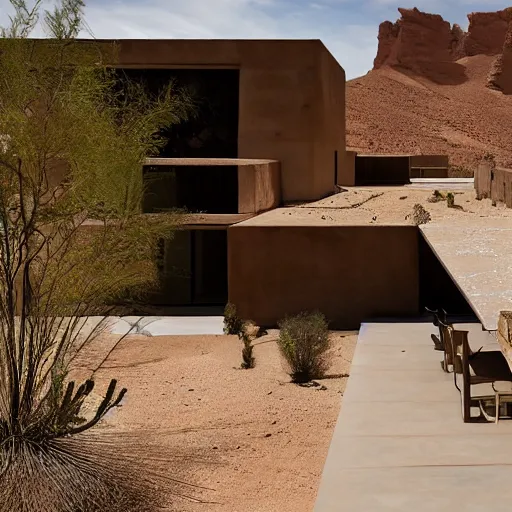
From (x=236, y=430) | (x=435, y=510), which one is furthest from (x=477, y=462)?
(x=236, y=430)

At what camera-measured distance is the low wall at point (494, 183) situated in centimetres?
1908

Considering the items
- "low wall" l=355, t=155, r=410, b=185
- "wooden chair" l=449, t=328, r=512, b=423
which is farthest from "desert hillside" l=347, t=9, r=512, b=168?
"wooden chair" l=449, t=328, r=512, b=423

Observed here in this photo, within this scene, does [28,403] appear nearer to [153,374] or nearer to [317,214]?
[153,374]

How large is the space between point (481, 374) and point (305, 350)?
164 inches

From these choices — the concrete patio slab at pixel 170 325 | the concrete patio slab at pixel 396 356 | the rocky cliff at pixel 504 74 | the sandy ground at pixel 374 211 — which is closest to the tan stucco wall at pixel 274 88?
the sandy ground at pixel 374 211

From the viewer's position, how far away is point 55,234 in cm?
920

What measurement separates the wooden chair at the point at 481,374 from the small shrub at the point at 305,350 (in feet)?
11.0

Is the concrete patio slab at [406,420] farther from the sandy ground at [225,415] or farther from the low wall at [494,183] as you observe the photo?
the low wall at [494,183]

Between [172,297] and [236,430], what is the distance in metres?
9.45

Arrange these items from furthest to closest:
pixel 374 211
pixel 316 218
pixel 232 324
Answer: pixel 374 211 → pixel 316 218 → pixel 232 324

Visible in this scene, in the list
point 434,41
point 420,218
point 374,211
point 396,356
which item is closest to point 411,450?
point 396,356

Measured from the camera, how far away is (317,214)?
18.9 m

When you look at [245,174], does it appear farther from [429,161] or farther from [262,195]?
[429,161]

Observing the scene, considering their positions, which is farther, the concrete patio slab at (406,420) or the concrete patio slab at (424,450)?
the concrete patio slab at (406,420)
